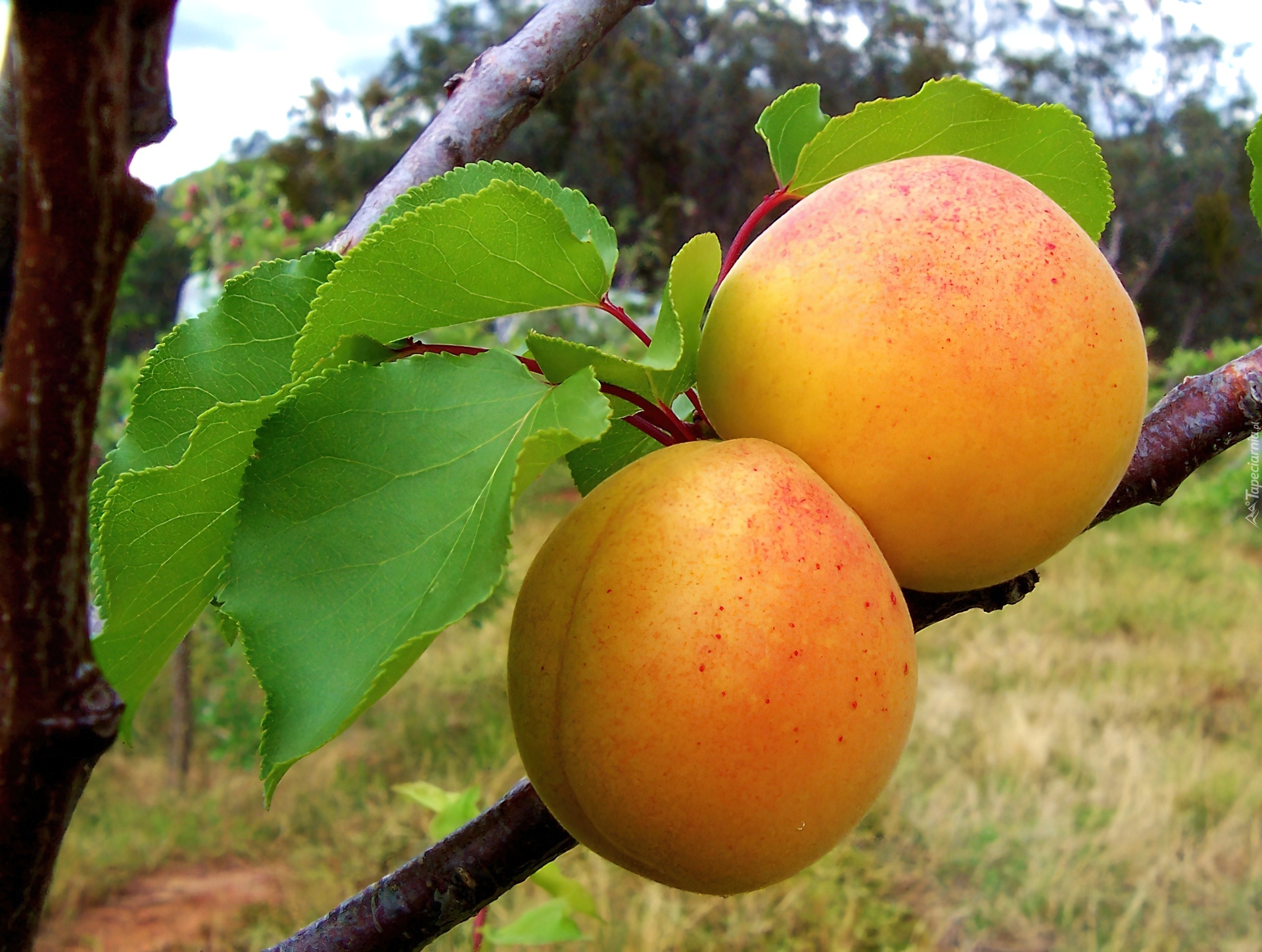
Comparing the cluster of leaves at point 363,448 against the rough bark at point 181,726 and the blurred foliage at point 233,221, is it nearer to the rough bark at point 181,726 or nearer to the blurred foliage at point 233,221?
the rough bark at point 181,726

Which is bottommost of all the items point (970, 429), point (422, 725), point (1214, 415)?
point (422, 725)

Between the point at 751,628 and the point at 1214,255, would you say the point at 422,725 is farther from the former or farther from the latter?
the point at 1214,255

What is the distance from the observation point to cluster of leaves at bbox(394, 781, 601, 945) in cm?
92

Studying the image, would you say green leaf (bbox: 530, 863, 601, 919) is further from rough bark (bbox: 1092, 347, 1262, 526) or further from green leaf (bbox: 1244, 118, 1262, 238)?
green leaf (bbox: 1244, 118, 1262, 238)

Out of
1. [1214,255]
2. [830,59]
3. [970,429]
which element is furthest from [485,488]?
[830,59]

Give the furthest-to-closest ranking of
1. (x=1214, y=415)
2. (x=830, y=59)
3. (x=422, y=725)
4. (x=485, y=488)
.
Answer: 1. (x=830, y=59)
2. (x=422, y=725)
3. (x=1214, y=415)
4. (x=485, y=488)

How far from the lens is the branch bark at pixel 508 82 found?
60 cm

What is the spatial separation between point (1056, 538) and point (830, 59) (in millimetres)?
10955

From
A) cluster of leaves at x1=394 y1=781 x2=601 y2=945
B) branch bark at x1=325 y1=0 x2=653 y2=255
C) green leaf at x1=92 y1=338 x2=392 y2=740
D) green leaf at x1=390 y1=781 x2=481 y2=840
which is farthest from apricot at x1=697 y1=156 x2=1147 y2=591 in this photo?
green leaf at x1=390 y1=781 x2=481 y2=840

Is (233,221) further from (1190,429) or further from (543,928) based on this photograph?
(1190,429)

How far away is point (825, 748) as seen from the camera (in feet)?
1.06

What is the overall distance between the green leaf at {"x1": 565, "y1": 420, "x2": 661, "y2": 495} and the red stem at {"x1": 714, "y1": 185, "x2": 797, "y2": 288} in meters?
0.08

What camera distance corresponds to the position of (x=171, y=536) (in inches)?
12.8

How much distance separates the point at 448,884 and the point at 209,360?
256 millimetres
